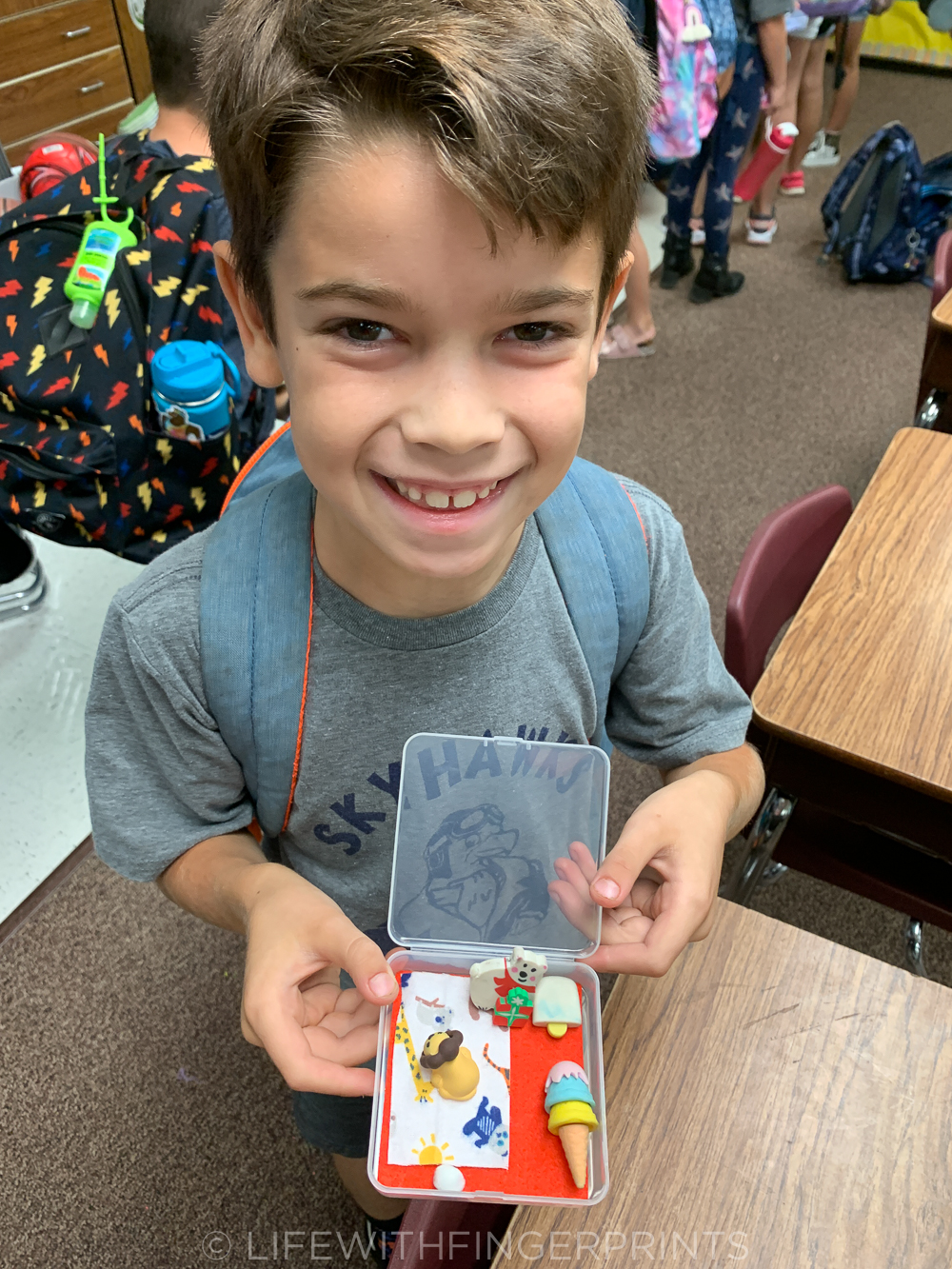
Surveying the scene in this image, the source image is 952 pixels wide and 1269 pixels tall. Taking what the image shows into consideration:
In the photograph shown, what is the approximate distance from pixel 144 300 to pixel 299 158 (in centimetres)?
99

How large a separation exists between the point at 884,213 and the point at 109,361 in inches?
108

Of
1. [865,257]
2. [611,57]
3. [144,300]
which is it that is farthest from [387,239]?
[865,257]

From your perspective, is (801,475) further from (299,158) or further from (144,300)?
(299,158)

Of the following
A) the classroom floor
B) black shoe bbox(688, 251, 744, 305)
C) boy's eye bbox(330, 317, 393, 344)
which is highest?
boy's eye bbox(330, 317, 393, 344)

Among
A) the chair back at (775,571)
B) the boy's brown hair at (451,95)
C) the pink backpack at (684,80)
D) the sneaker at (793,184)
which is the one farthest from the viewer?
the sneaker at (793,184)

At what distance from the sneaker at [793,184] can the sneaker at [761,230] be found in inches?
13.8

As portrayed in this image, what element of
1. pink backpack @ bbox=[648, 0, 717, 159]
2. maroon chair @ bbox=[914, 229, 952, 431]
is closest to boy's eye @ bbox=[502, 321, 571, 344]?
maroon chair @ bbox=[914, 229, 952, 431]

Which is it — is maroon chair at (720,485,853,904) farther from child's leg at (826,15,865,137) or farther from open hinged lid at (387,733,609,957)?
child's leg at (826,15,865,137)

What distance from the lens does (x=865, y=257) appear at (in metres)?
3.02

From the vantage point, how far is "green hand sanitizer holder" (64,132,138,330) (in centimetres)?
131

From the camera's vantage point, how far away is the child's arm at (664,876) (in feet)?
2.02

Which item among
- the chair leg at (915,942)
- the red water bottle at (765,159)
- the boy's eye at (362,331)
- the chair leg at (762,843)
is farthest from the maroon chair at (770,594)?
the red water bottle at (765,159)

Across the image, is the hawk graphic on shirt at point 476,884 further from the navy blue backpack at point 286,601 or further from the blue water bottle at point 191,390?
the blue water bottle at point 191,390

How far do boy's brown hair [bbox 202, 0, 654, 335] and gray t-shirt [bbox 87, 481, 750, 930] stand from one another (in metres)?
0.27
